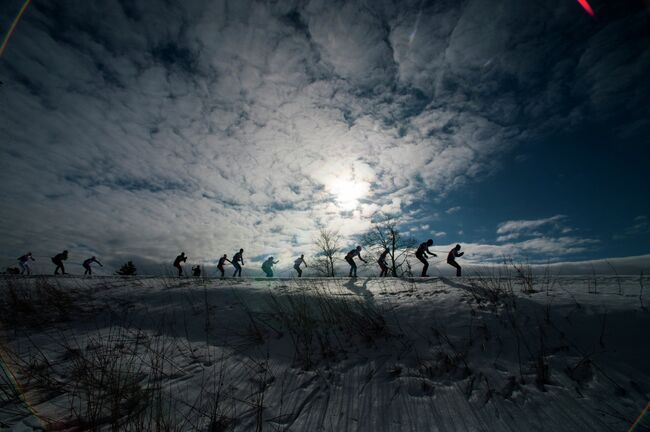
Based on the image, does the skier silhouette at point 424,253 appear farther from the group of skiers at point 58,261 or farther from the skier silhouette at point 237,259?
the group of skiers at point 58,261

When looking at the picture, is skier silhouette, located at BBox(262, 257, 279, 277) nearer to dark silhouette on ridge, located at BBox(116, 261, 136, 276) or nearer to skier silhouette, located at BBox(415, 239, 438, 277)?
skier silhouette, located at BBox(415, 239, 438, 277)

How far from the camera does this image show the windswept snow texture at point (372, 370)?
1977 mm

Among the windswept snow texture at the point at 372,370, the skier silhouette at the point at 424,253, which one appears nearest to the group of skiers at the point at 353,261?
the skier silhouette at the point at 424,253

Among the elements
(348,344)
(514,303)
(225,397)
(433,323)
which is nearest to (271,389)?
(225,397)

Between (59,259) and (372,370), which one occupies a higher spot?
(59,259)

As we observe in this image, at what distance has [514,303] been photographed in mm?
3604

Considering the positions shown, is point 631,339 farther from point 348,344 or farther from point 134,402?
point 134,402

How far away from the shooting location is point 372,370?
2607mm

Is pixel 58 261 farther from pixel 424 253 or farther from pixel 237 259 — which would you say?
pixel 424 253

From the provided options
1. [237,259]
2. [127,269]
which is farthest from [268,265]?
[127,269]

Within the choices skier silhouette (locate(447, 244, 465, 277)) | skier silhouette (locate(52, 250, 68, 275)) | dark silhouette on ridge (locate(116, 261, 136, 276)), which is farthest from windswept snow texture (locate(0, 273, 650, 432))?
dark silhouette on ridge (locate(116, 261, 136, 276))

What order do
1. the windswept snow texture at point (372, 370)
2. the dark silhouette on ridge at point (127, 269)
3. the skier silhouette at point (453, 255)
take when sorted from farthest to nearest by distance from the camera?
1. the dark silhouette on ridge at point (127, 269)
2. the skier silhouette at point (453, 255)
3. the windswept snow texture at point (372, 370)

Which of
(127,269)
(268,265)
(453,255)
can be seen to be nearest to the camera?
(453,255)

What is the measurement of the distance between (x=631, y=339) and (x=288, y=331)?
3780mm
